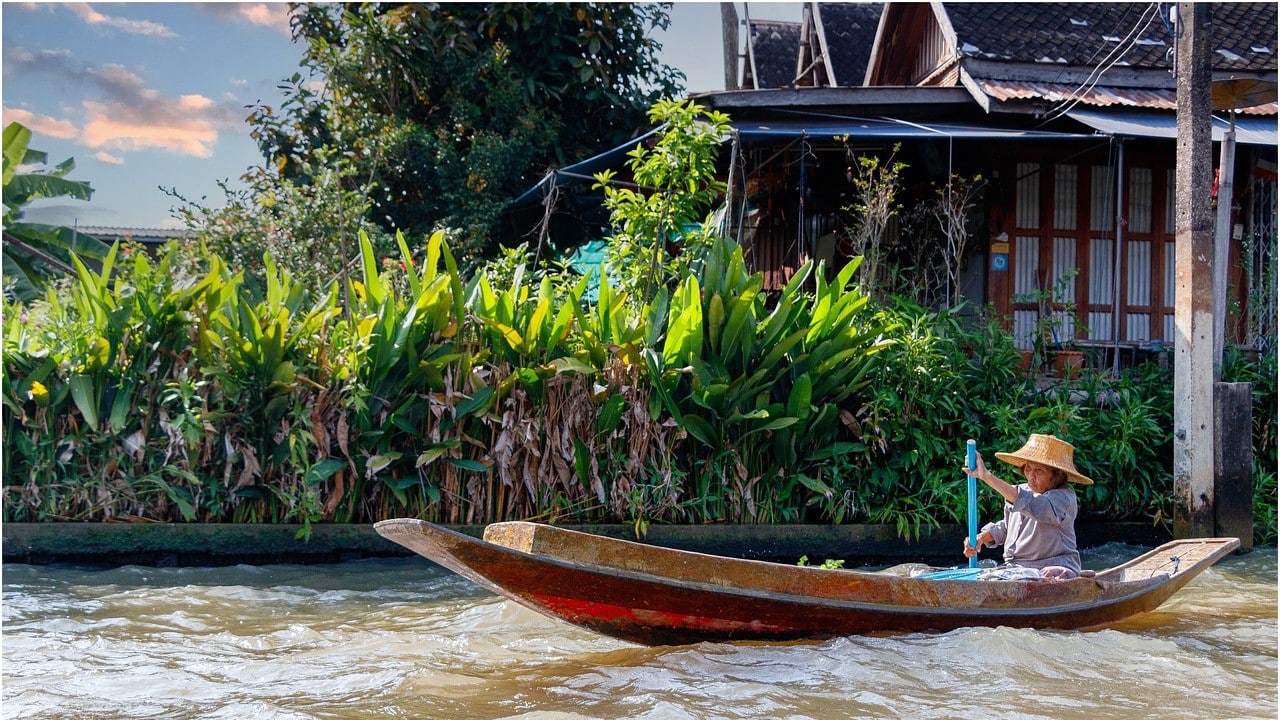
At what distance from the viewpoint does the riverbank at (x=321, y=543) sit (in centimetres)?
745

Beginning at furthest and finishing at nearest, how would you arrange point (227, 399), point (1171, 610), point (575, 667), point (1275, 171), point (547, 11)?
point (547, 11)
point (1275, 171)
point (227, 399)
point (1171, 610)
point (575, 667)

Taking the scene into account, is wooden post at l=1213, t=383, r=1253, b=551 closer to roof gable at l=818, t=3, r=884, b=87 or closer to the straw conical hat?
the straw conical hat

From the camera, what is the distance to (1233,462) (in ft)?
26.2

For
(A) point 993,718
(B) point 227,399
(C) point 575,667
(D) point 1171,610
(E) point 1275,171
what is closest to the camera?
(A) point 993,718

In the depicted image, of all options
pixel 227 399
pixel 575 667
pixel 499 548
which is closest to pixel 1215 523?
pixel 575 667

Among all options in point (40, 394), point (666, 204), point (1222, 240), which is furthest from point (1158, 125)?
point (40, 394)

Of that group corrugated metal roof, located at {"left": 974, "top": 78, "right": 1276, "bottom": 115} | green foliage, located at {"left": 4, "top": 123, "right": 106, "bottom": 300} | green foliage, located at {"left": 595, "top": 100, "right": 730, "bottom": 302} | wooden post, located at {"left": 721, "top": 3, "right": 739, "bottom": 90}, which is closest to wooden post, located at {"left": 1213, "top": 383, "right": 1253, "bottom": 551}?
corrugated metal roof, located at {"left": 974, "top": 78, "right": 1276, "bottom": 115}

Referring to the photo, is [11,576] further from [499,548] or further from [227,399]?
[499,548]

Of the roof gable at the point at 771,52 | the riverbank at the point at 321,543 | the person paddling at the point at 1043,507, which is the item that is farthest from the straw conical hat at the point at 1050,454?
the roof gable at the point at 771,52

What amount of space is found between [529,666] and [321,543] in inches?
126

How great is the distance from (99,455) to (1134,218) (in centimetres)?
1001

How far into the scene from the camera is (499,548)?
14.9 feet

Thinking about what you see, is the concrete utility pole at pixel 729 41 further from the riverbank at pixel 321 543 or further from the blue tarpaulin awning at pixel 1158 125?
the riverbank at pixel 321 543

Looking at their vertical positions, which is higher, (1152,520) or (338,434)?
(338,434)
